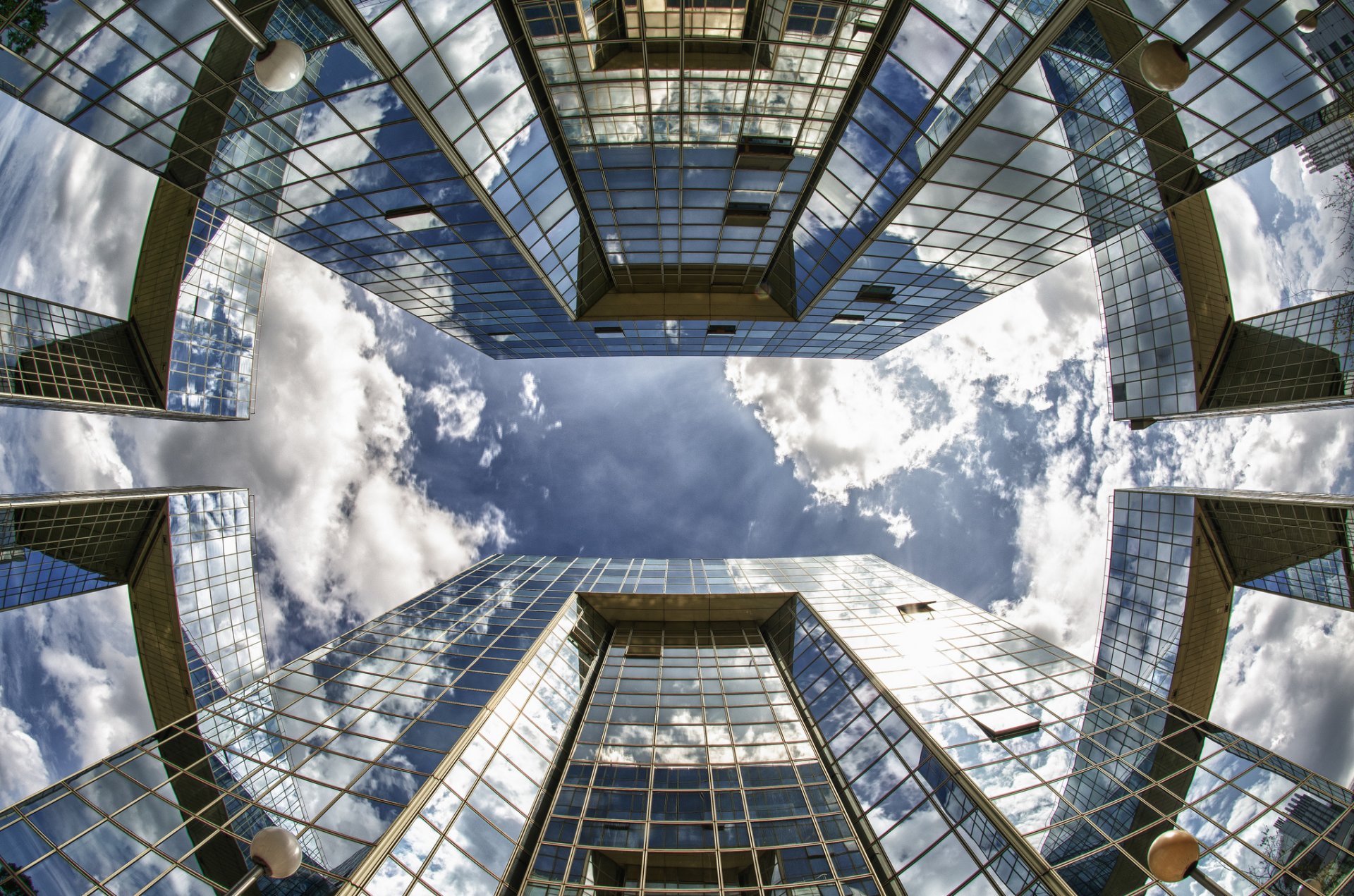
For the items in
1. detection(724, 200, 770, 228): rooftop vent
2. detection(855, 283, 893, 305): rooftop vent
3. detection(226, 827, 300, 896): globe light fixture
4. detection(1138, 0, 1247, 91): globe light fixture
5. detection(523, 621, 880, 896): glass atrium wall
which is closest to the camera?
detection(1138, 0, 1247, 91): globe light fixture

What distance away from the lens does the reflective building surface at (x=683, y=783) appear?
13.4m

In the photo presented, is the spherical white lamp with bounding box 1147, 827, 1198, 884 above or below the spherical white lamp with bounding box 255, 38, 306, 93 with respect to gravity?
below

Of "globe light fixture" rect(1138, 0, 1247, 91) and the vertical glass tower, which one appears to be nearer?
"globe light fixture" rect(1138, 0, 1247, 91)

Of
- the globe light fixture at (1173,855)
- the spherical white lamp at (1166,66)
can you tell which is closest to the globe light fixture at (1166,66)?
the spherical white lamp at (1166,66)

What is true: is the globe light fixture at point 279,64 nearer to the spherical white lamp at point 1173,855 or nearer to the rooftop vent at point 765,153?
the rooftop vent at point 765,153

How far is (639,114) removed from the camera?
20047 mm

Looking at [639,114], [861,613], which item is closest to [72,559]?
[639,114]

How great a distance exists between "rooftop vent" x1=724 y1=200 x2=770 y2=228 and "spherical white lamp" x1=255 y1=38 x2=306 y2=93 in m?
20.1

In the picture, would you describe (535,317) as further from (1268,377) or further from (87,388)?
(1268,377)

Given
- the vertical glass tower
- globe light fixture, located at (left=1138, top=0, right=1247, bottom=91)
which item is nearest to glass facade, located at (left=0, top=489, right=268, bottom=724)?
the vertical glass tower

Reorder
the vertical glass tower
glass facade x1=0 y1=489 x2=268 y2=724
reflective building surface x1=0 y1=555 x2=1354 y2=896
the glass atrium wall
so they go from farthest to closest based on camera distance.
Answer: glass facade x1=0 y1=489 x2=268 y2=724 → the vertical glass tower → the glass atrium wall → reflective building surface x1=0 y1=555 x2=1354 y2=896

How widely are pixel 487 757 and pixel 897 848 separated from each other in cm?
1241

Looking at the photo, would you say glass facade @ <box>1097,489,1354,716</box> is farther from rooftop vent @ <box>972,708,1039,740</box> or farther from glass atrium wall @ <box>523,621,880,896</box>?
glass atrium wall @ <box>523,621,880,896</box>

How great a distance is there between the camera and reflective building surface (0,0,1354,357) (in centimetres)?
1487
